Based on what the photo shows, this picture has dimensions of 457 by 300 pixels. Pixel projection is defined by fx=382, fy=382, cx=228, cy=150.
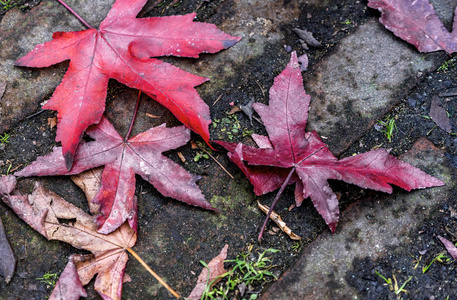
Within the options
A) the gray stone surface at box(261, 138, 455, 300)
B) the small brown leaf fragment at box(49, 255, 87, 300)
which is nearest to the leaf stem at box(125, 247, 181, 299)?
the small brown leaf fragment at box(49, 255, 87, 300)

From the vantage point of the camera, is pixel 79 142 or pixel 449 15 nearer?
pixel 79 142

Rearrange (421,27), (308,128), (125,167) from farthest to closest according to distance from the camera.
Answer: (421,27)
(308,128)
(125,167)

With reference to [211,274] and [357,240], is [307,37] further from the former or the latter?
[211,274]

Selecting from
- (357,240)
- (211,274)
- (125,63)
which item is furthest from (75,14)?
(357,240)

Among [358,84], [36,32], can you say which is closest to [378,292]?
[358,84]

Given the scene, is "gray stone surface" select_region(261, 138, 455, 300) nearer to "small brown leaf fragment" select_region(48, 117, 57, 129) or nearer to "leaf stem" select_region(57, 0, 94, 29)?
"small brown leaf fragment" select_region(48, 117, 57, 129)

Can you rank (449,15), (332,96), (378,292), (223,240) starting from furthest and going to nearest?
1. (449,15)
2. (332,96)
3. (223,240)
4. (378,292)

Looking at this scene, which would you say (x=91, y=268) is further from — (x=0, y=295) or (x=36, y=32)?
(x=36, y=32)
